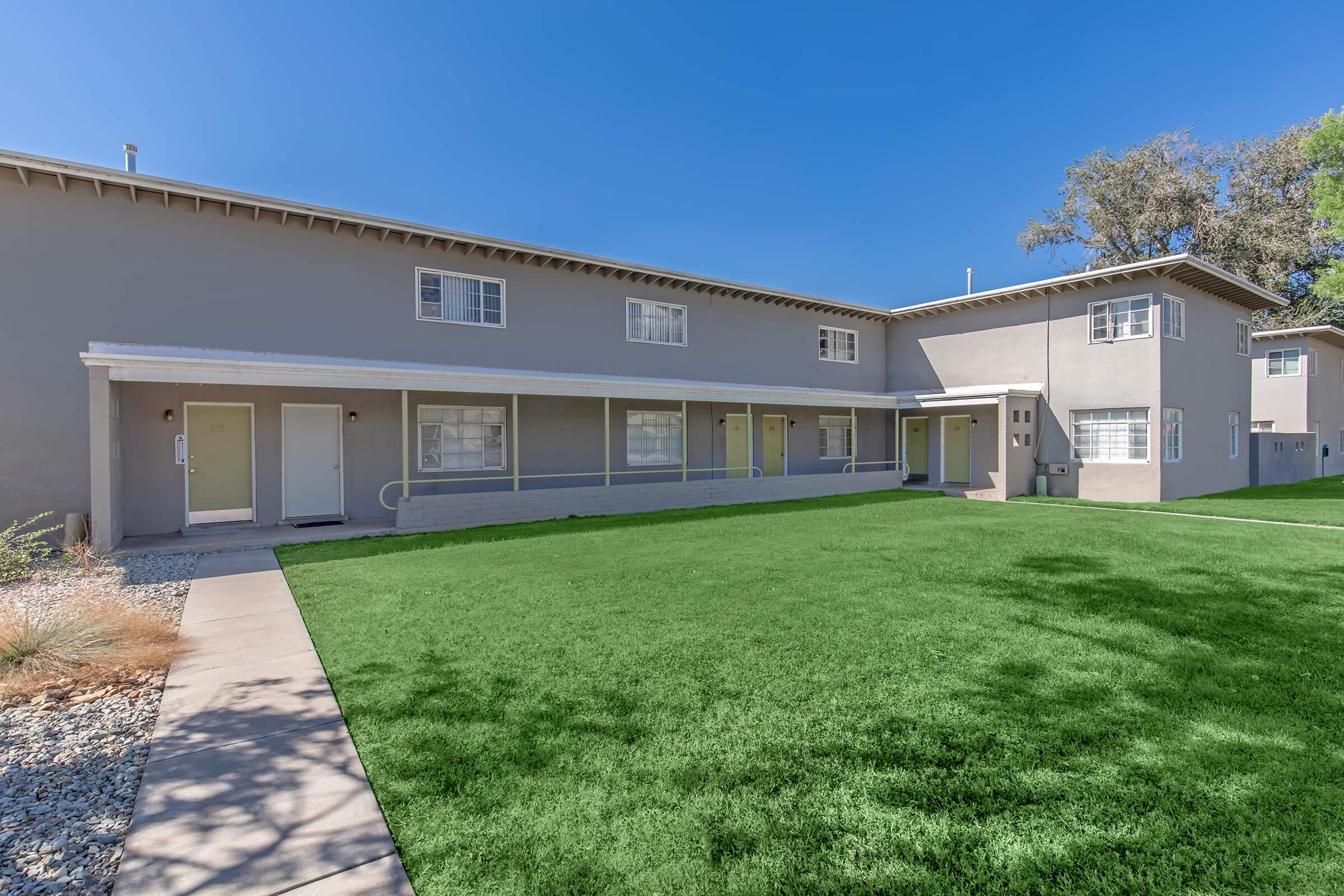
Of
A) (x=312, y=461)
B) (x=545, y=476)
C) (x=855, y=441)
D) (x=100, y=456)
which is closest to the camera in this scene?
(x=100, y=456)

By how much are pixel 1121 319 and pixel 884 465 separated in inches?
287

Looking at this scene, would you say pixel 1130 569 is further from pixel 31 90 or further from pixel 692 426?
pixel 31 90

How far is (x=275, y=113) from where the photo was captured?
13.9 meters

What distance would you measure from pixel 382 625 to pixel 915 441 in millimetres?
18024

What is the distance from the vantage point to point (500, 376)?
11141mm

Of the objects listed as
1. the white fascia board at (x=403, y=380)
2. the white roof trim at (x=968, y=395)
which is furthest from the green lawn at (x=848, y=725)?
the white roof trim at (x=968, y=395)

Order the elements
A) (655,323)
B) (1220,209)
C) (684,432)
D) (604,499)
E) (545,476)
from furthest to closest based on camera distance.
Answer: (1220,209), (655,323), (684,432), (604,499), (545,476)

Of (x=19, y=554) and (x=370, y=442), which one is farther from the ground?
(x=370, y=442)

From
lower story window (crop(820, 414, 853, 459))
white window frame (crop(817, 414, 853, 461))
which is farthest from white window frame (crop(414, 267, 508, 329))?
lower story window (crop(820, 414, 853, 459))

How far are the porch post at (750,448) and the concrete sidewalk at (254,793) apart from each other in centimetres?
1130

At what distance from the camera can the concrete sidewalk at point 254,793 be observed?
7.54ft

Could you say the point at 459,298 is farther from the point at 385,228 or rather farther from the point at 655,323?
the point at 655,323

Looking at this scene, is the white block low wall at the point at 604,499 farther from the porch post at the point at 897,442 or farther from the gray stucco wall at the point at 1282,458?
the gray stucco wall at the point at 1282,458

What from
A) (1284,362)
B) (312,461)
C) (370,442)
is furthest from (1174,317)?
(312,461)
